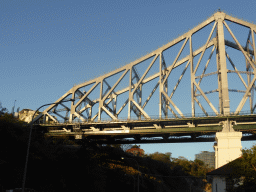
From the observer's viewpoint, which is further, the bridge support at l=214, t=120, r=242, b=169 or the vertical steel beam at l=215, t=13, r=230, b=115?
the vertical steel beam at l=215, t=13, r=230, b=115

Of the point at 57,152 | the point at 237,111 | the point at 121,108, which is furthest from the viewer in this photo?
the point at 121,108

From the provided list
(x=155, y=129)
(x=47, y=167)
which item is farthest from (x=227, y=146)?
(x=47, y=167)

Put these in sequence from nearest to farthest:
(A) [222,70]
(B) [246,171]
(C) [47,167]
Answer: (B) [246,171] → (C) [47,167] → (A) [222,70]

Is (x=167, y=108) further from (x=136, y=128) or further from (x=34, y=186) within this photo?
(x=34, y=186)

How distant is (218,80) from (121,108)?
87.6 ft

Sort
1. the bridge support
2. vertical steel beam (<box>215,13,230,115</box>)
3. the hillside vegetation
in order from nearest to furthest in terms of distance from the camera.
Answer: the hillside vegetation
the bridge support
vertical steel beam (<box>215,13,230,115</box>)

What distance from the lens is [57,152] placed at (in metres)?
42.9

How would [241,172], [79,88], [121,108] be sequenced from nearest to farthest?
[241,172] < [121,108] < [79,88]

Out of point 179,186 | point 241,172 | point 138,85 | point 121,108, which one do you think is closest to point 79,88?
point 121,108

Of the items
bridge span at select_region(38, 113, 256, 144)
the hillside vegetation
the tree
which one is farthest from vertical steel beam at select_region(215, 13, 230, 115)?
the hillside vegetation

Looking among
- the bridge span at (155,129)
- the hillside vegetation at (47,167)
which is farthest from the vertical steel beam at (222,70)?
the hillside vegetation at (47,167)

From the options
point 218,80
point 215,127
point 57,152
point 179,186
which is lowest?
point 179,186

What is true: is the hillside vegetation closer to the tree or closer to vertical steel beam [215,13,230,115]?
the tree

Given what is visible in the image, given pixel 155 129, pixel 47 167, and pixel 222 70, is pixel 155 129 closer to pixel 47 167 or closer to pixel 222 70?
pixel 222 70
